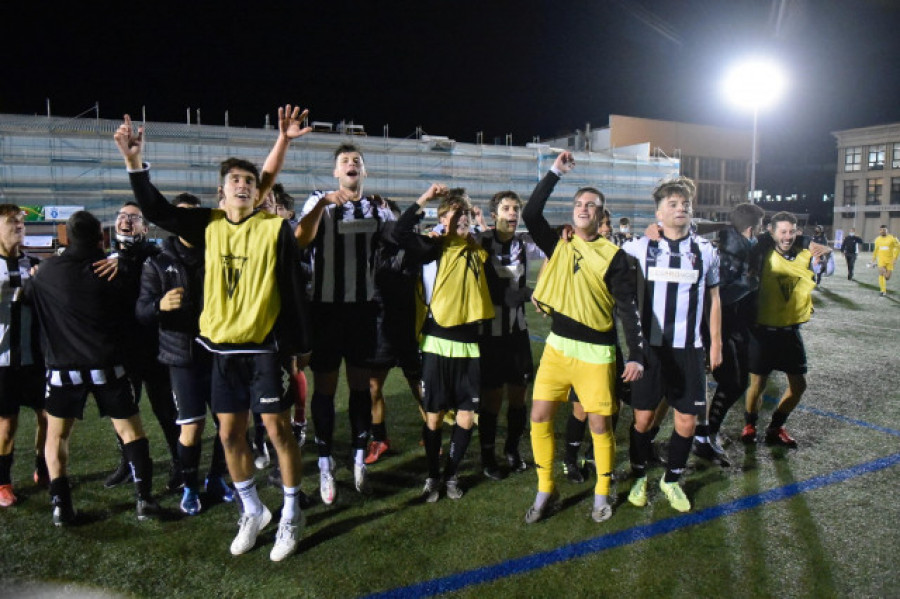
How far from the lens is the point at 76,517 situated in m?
3.50


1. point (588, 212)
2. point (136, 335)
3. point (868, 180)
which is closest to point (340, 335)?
point (136, 335)

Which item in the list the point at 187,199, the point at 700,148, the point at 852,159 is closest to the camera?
the point at 187,199

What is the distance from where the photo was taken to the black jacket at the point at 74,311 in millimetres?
3434

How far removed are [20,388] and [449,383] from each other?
288cm

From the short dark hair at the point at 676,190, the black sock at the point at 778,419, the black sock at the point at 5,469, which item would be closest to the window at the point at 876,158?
the black sock at the point at 778,419

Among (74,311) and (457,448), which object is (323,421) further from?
(74,311)

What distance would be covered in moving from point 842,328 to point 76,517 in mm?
12063

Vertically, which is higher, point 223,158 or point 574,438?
point 223,158

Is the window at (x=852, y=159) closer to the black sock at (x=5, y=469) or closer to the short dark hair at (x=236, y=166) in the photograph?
the short dark hair at (x=236, y=166)

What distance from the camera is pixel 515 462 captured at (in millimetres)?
4340

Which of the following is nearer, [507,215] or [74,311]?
[74,311]

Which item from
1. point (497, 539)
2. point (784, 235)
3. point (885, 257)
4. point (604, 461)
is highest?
point (784, 235)

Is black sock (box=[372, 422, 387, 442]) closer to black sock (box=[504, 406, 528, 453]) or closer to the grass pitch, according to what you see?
the grass pitch

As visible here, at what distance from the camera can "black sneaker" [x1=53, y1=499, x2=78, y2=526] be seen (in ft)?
11.3
